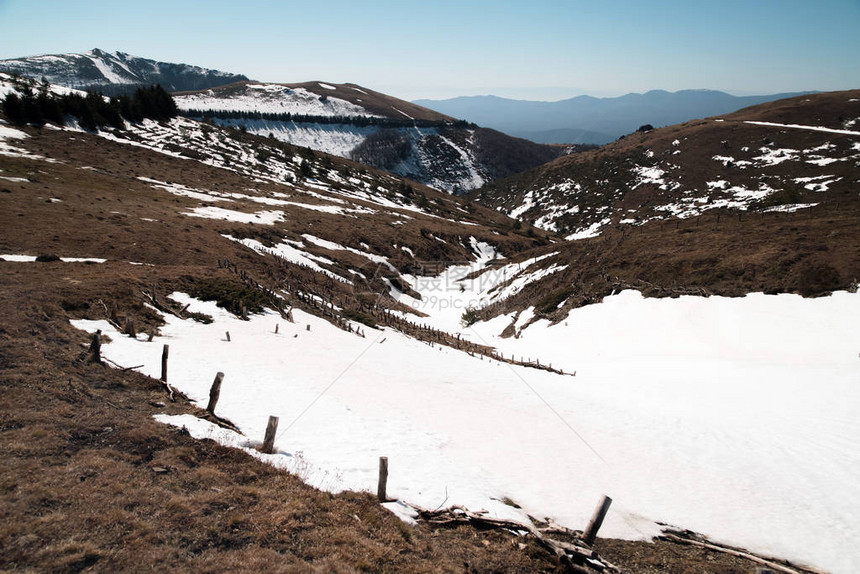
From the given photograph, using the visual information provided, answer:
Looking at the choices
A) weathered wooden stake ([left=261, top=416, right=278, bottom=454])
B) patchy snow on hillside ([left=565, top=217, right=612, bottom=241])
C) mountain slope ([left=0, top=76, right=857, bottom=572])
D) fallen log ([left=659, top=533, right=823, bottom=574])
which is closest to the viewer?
mountain slope ([left=0, top=76, right=857, bottom=572])

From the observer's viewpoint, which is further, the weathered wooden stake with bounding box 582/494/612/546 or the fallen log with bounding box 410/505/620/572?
the weathered wooden stake with bounding box 582/494/612/546

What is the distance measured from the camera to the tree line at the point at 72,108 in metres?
66.2

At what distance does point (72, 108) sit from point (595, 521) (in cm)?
10740

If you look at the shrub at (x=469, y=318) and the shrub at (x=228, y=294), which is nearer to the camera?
the shrub at (x=228, y=294)

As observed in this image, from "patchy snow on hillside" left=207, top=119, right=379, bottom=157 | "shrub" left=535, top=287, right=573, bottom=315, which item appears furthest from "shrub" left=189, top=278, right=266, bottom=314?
"patchy snow on hillside" left=207, top=119, right=379, bottom=157

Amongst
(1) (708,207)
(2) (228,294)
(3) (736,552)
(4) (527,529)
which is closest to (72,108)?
(2) (228,294)

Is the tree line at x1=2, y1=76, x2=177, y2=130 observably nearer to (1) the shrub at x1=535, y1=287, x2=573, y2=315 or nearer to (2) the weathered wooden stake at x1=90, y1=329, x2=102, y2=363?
(2) the weathered wooden stake at x1=90, y1=329, x2=102, y2=363

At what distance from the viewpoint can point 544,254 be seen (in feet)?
195

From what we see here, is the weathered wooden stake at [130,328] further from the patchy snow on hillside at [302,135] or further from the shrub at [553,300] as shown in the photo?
the patchy snow on hillside at [302,135]

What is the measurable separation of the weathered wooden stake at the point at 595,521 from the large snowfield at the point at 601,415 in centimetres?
186

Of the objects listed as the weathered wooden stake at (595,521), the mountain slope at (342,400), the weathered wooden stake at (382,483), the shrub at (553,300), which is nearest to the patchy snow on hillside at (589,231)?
the mountain slope at (342,400)

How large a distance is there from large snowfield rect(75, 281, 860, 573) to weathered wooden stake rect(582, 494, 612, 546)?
186 cm

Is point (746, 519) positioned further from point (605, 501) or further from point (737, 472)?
point (605, 501)

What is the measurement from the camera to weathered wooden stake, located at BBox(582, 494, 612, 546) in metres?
9.88
